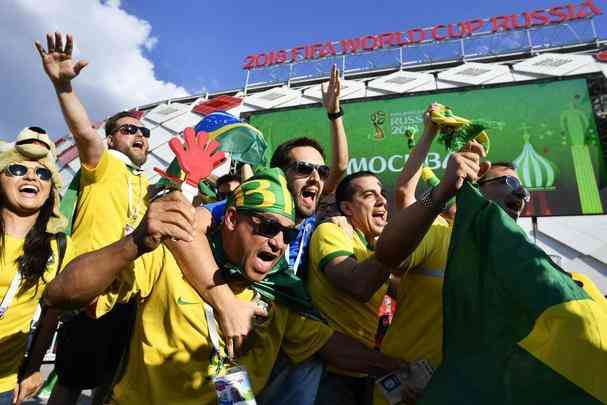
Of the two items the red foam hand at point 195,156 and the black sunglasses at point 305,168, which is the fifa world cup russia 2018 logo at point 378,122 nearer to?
the black sunglasses at point 305,168

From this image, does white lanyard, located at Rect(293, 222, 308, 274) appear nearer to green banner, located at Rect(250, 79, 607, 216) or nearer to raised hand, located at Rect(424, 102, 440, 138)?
raised hand, located at Rect(424, 102, 440, 138)

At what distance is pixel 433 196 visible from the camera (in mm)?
1611

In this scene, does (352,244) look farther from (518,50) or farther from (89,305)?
(518,50)

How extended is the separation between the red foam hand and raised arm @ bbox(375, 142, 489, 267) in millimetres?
777

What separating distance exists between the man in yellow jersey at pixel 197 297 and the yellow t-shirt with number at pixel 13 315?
1000 millimetres

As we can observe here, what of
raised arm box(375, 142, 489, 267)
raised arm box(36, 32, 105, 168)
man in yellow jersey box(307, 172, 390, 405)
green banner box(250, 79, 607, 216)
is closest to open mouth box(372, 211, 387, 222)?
man in yellow jersey box(307, 172, 390, 405)

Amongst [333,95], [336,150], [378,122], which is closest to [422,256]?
[336,150]

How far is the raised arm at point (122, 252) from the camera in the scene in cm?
130

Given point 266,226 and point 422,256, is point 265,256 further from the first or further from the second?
point 422,256

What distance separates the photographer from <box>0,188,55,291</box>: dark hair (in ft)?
7.13

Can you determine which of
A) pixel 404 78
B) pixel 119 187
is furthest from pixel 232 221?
pixel 404 78

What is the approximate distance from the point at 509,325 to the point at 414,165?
0.96 metres

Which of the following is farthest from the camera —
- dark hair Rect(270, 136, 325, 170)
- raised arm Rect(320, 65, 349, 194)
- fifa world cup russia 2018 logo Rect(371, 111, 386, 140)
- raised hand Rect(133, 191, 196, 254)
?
fifa world cup russia 2018 logo Rect(371, 111, 386, 140)

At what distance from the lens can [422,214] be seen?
1.60 meters
